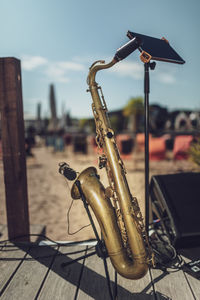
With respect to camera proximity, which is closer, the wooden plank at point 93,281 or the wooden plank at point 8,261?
the wooden plank at point 93,281

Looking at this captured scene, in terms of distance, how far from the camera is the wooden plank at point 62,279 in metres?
1.84

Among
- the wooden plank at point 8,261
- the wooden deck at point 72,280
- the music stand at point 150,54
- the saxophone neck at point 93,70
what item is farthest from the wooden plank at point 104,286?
the saxophone neck at point 93,70

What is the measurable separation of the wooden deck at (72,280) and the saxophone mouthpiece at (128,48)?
1815 millimetres

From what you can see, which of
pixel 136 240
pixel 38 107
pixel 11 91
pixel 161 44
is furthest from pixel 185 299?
pixel 38 107

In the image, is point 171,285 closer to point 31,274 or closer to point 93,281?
point 93,281

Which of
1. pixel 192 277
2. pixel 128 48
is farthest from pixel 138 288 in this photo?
pixel 128 48

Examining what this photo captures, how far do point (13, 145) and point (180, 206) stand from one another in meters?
1.73

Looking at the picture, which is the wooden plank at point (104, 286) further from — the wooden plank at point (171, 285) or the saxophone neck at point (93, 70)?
the saxophone neck at point (93, 70)

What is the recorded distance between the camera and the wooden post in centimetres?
240

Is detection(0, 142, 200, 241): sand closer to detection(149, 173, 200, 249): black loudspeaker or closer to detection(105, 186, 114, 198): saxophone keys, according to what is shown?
detection(105, 186, 114, 198): saxophone keys

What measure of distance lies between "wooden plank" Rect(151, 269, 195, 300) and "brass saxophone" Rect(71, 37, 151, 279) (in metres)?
0.17

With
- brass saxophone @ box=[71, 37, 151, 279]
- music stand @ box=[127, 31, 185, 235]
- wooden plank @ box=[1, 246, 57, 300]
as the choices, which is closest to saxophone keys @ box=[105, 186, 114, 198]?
brass saxophone @ box=[71, 37, 151, 279]

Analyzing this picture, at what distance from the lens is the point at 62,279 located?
2014 mm

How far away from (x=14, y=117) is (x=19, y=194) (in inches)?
31.4
